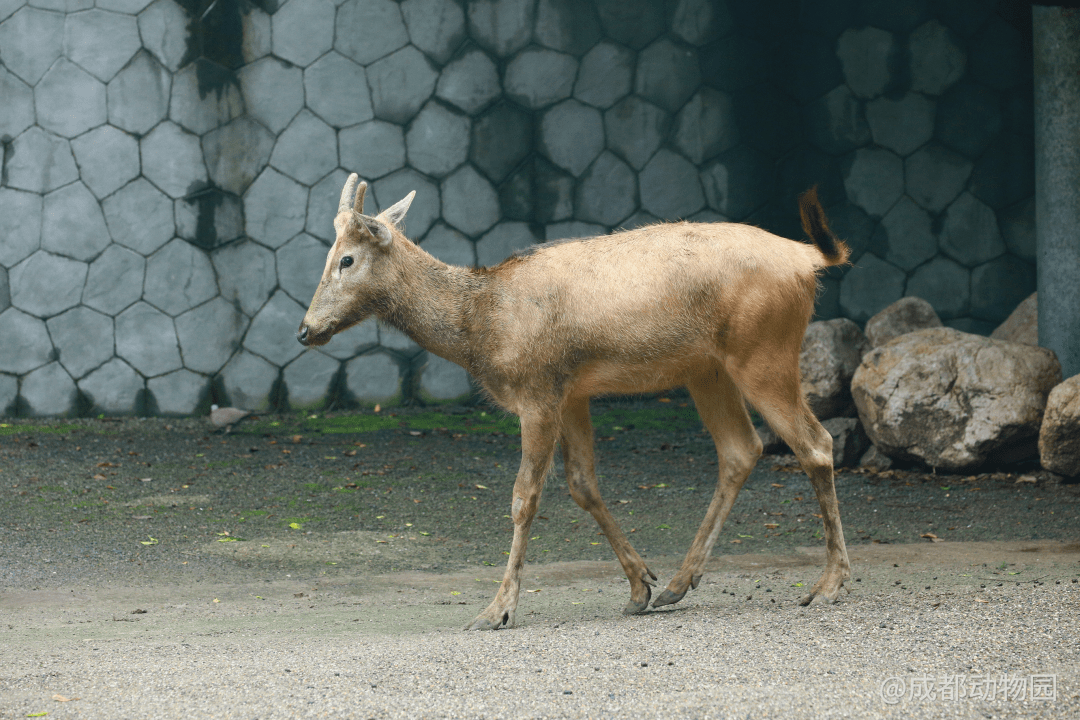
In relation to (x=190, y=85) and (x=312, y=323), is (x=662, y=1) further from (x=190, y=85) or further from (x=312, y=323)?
(x=312, y=323)

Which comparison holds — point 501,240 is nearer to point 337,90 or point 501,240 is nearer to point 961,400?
point 337,90

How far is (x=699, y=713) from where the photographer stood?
277 cm

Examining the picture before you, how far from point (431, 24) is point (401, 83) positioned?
1.84 ft

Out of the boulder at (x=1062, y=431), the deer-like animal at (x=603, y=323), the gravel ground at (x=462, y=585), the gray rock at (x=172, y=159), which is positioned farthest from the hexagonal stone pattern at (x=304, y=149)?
the boulder at (x=1062, y=431)

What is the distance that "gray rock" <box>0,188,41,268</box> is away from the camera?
8359 mm

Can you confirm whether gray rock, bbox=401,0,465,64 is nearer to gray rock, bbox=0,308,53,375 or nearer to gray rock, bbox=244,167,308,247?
gray rock, bbox=244,167,308,247

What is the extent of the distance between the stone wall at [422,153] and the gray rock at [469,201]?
0.06 ft

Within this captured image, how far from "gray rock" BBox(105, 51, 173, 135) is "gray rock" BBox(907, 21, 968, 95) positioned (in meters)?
6.28

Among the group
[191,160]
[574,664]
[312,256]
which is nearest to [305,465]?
[312,256]

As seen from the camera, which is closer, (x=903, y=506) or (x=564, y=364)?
(x=564, y=364)

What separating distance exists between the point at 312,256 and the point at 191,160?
1.22 m

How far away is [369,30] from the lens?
8.73m

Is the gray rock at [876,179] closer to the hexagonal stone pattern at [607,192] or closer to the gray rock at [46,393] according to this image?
the hexagonal stone pattern at [607,192]

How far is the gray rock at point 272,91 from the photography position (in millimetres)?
8539
